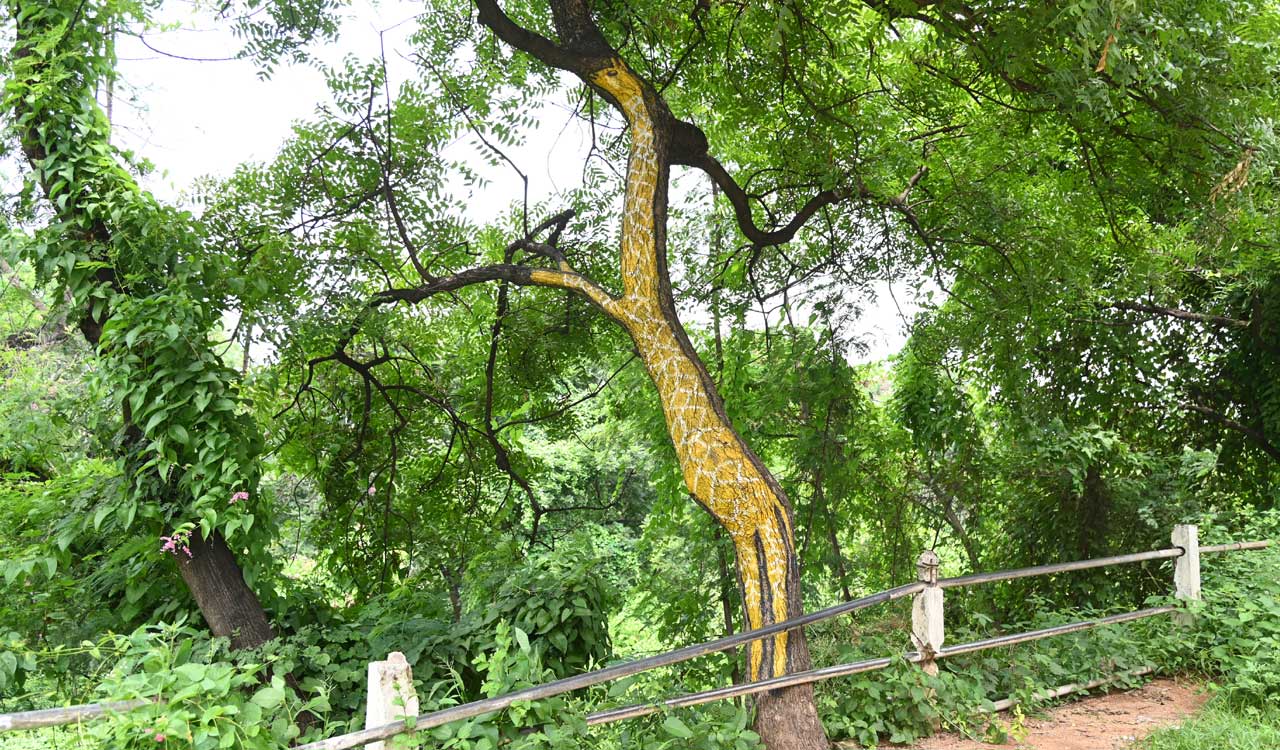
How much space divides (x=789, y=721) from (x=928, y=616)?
1147 millimetres

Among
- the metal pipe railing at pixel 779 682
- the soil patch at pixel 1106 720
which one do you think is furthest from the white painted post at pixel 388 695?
the soil patch at pixel 1106 720

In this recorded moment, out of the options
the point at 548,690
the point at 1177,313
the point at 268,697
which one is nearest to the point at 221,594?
the point at 268,697

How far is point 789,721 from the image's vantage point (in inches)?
166

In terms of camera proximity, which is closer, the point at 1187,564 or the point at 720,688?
the point at 720,688

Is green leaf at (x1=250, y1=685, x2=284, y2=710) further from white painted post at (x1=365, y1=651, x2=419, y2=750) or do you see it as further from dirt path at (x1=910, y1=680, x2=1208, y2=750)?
dirt path at (x1=910, y1=680, x2=1208, y2=750)

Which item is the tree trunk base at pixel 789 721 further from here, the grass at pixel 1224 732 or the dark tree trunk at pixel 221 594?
the dark tree trunk at pixel 221 594

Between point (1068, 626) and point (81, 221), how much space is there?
615cm

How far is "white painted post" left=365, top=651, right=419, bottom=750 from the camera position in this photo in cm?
277

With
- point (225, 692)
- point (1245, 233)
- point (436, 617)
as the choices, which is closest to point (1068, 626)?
point (1245, 233)

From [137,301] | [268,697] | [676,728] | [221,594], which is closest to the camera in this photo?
[268,697]

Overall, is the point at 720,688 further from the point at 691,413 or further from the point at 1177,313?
the point at 1177,313

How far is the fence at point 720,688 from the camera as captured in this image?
261cm

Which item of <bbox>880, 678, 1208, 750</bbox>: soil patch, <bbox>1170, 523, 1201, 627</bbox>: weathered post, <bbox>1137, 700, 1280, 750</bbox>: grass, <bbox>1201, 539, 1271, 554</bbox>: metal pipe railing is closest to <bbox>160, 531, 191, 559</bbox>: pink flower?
<bbox>880, 678, 1208, 750</bbox>: soil patch

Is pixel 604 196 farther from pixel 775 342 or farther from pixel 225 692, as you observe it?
pixel 225 692
